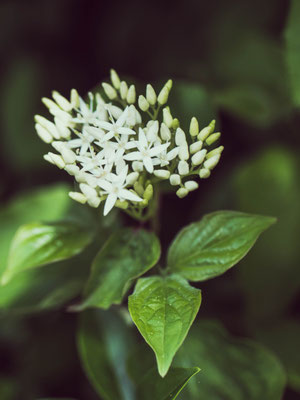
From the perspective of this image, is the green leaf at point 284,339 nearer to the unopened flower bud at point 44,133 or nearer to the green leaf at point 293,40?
the green leaf at point 293,40

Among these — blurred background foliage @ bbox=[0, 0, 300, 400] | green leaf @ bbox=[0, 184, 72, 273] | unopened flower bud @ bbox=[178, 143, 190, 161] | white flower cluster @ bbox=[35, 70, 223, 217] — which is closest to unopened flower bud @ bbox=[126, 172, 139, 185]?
white flower cluster @ bbox=[35, 70, 223, 217]

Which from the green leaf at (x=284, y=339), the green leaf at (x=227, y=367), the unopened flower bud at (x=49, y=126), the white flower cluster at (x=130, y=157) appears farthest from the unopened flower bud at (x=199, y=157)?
the green leaf at (x=284, y=339)

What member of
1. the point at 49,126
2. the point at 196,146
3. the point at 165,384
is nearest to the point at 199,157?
the point at 196,146

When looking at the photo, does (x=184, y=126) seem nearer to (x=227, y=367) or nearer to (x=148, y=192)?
(x=148, y=192)

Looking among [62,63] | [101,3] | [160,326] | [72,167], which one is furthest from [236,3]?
[160,326]

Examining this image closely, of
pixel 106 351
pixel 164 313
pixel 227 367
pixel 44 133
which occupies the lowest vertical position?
pixel 227 367
